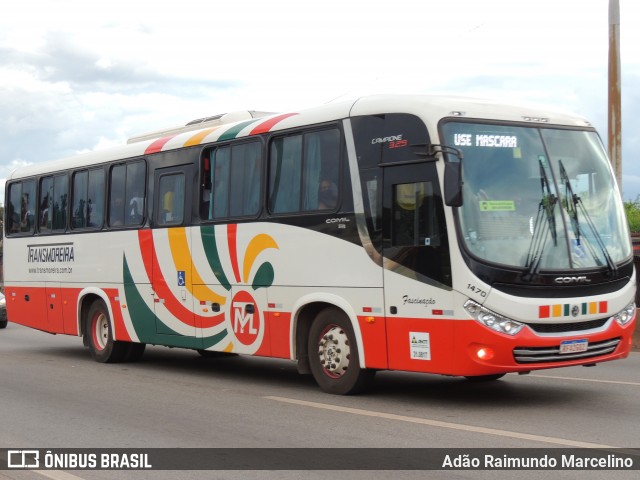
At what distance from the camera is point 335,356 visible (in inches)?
453

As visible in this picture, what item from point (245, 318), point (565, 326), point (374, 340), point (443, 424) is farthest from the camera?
point (245, 318)

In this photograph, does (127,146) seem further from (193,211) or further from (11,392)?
(11,392)

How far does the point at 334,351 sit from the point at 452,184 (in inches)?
109

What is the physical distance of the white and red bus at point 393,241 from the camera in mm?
9945

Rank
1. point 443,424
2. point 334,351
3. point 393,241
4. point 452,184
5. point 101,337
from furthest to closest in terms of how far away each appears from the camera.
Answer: point 101,337 < point 334,351 < point 393,241 < point 452,184 < point 443,424

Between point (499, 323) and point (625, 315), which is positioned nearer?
point (499, 323)

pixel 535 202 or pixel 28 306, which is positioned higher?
pixel 535 202

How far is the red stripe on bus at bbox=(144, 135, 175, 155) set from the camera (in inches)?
590

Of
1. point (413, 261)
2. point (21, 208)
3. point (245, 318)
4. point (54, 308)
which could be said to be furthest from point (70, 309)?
point (413, 261)

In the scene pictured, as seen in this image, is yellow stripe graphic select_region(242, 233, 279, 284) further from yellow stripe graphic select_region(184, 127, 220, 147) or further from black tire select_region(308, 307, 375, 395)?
yellow stripe graphic select_region(184, 127, 220, 147)

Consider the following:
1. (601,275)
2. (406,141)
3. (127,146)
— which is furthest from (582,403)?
(127,146)

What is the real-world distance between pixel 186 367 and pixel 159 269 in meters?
1.84

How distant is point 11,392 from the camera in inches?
488

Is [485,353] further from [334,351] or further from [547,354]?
[334,351]
